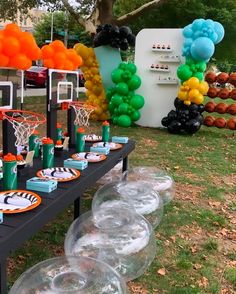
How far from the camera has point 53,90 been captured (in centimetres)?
396

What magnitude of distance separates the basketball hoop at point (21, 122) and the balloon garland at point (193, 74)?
570 centimetres

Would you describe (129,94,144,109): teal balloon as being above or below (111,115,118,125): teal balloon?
above

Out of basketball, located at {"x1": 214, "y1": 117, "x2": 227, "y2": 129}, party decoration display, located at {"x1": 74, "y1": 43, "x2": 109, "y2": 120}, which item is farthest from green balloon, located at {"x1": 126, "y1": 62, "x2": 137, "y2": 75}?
basketball, located at {"x1": 214, "y1": 117, "x2": 227, "y2": 129}

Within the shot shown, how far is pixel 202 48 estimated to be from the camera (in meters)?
7.97

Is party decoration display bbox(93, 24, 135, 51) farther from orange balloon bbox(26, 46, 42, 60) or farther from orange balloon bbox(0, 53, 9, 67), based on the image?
orange balloon bbox(0, 53, 9, 67)

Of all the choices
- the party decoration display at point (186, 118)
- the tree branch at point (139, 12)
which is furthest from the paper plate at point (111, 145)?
the tree branch at point (139, 12)

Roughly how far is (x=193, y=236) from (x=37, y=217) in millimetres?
2015

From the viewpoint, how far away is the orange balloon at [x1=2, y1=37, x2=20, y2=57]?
3012 millimetres

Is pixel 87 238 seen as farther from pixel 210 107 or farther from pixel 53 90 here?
pixel 210 107

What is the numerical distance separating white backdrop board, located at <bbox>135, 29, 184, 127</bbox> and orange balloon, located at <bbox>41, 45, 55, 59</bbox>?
5627 mm

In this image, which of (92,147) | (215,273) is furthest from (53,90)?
(215,273)

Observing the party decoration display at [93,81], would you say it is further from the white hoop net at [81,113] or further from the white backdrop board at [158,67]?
the white hoop net at [81,113]

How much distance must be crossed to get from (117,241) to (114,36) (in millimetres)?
7277

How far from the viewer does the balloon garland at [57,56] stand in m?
3.90
